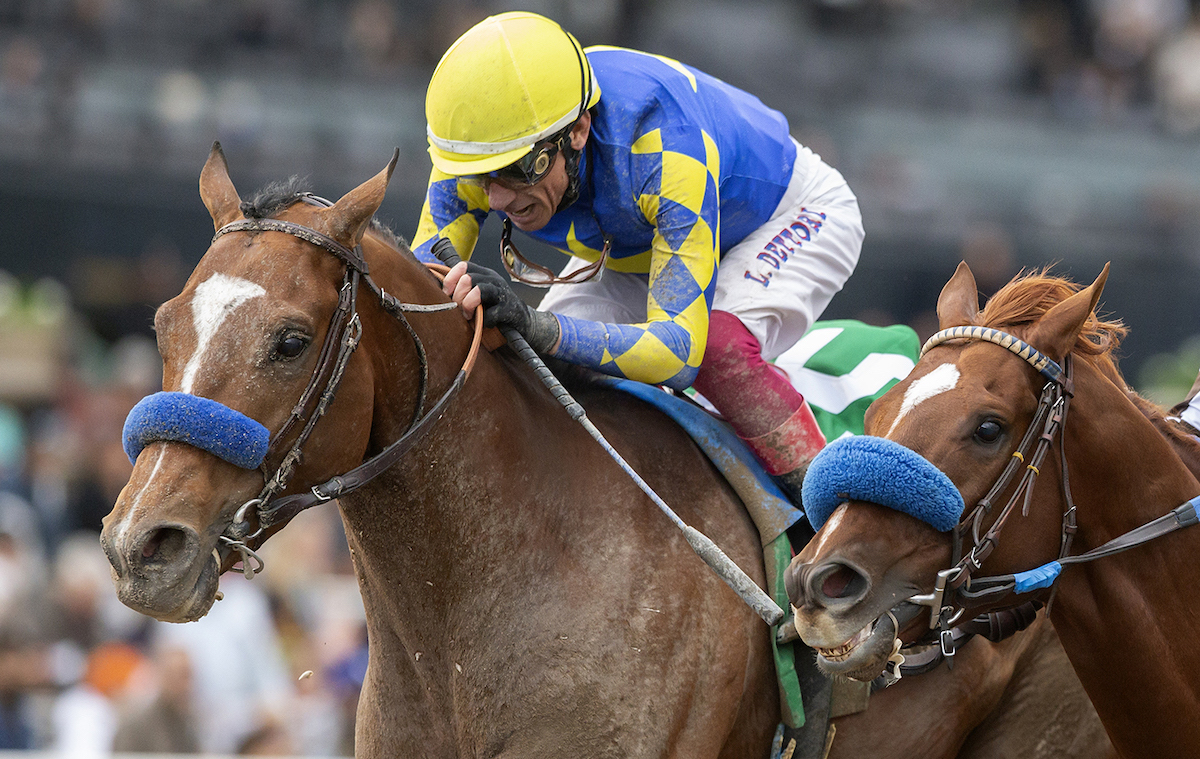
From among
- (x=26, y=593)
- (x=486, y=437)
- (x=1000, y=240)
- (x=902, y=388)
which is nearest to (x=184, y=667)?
(x=26, y=593)

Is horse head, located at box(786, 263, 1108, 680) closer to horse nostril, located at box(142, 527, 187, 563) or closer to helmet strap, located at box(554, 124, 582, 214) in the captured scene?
helmet strap, located at box(554, 124, 582, 214)

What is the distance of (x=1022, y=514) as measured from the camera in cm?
302

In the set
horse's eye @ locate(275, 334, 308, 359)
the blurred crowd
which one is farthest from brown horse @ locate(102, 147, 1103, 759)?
the blurred crowd

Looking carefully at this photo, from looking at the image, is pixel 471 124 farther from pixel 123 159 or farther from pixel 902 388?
pixel 123 159

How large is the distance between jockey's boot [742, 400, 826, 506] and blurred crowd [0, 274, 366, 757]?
4.11m

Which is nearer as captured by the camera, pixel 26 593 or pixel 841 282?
pixel 841 282

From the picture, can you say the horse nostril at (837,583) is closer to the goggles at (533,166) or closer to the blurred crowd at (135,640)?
the goggles at (533,166)

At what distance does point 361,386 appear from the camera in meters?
3.01

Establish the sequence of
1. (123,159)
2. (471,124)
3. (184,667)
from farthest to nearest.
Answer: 1. (123,159)
2. (184,667)
3. (471,124)

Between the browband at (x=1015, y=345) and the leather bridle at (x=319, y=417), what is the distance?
126 cm

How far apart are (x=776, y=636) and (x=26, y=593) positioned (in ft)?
19.3

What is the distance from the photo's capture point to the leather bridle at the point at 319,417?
288 cm

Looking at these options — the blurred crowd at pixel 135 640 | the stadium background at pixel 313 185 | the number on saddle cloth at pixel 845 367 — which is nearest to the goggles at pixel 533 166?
the number on saddle cloth at pixel 845 367

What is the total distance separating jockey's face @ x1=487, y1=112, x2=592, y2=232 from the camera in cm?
356
